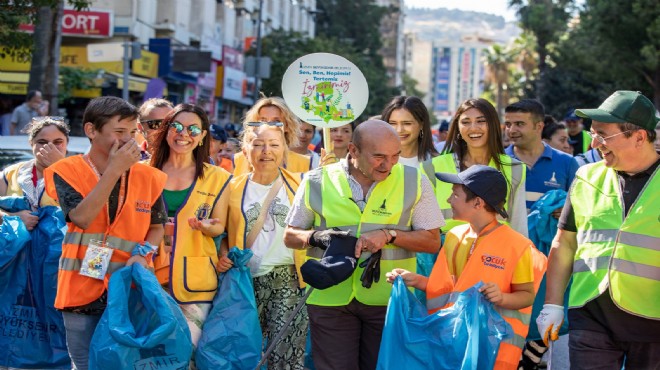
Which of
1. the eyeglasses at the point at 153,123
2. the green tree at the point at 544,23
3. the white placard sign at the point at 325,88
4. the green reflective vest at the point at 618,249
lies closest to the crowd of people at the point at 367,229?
the green reflective vest at the point at 618,249

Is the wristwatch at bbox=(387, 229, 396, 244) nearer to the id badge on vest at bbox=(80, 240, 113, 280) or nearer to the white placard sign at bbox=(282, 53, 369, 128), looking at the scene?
the id badge on vest at bbox=(80, 240, 113, 280)

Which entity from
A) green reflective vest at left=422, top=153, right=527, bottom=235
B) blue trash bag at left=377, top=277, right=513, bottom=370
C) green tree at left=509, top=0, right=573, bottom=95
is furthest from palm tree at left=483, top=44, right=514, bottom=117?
blue trash bag at left=377, top=277, right=513, bottom=370

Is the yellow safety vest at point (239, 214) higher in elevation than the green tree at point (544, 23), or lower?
lower

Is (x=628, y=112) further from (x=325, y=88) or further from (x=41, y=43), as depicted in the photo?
(x=41, y=43)

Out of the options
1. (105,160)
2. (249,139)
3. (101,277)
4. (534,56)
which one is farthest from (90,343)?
(534,56)

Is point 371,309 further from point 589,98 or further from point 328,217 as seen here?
point 589,98

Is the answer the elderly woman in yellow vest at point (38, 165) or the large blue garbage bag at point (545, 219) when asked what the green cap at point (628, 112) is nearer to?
the large blue garbage bag at point (545, 219)

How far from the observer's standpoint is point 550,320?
4.54 meters

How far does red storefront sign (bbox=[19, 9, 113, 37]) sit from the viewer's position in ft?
101

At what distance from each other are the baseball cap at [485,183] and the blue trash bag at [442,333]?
496 mm

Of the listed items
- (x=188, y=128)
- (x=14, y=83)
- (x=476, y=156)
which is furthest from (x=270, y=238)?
(x=14, y=83)

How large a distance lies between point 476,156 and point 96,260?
2.56 m

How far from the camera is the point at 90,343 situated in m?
4.65

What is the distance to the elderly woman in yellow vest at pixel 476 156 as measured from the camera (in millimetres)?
5918
